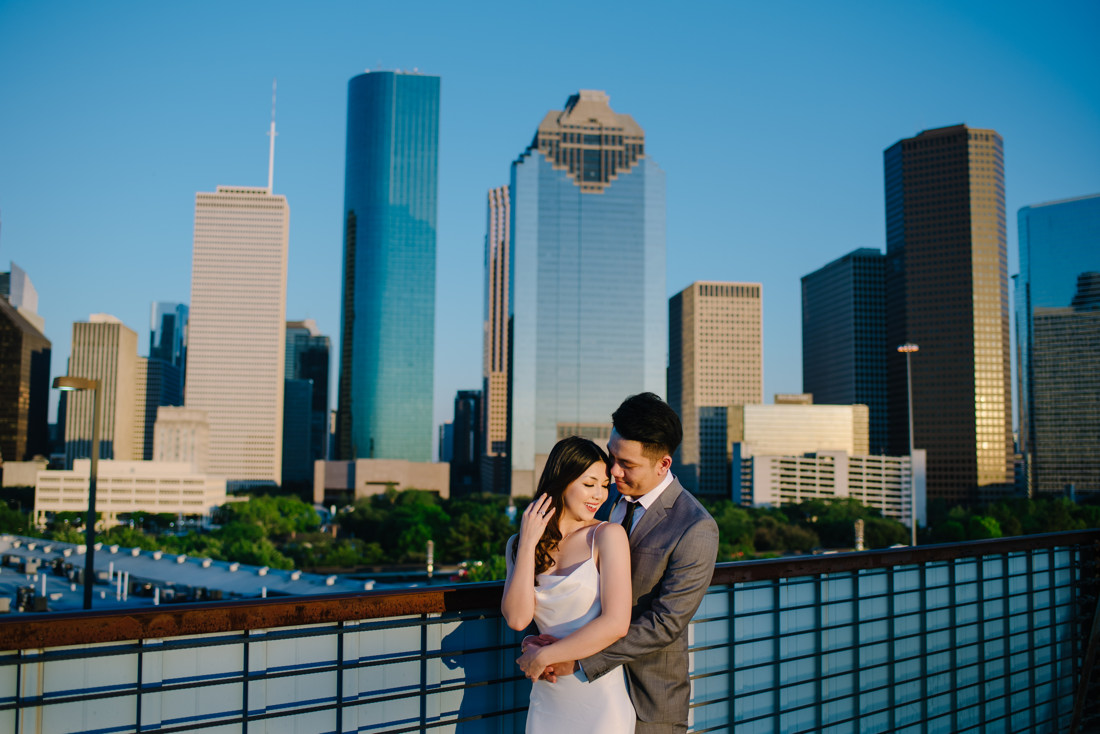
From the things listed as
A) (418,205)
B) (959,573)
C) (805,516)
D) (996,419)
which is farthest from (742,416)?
(959,573)

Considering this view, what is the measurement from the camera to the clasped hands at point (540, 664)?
2551 millimetres

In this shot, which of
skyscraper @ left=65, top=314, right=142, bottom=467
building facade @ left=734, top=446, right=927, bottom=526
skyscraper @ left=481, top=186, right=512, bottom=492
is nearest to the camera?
building facade @ left=734, top=446, right=927, bottom=526

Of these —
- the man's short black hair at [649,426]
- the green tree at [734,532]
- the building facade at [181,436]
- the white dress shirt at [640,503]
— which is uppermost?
the man's short black hair at [649,426]

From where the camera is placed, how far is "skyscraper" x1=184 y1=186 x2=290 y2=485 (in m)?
137

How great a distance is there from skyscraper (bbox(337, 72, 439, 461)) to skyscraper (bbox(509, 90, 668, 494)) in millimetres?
29020

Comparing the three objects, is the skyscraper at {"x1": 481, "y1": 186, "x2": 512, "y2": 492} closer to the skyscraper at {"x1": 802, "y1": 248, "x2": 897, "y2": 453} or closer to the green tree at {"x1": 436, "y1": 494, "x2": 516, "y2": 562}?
the skyscraper at {"x1": 802, "y1": 248, "x2": 897, "y2": 453}

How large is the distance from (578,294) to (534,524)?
11428cm

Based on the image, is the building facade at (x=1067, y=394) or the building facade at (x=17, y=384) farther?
the building facade at (x=17, y=384)

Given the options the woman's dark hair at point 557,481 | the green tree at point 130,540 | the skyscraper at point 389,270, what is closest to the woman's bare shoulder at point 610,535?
the woman's dark hair at point 557,481

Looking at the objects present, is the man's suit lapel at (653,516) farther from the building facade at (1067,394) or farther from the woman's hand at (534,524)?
the building facade at (1067,394)

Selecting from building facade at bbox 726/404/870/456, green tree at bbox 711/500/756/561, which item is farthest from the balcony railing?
building facade at bbox 726/404/870/456

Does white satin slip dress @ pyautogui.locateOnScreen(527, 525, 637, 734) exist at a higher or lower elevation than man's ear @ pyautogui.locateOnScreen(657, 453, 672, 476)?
lower

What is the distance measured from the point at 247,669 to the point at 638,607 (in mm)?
1373

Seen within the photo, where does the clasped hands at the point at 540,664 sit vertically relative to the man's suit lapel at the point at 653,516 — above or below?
below
